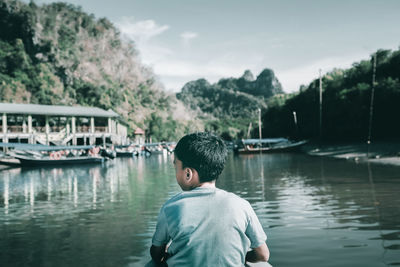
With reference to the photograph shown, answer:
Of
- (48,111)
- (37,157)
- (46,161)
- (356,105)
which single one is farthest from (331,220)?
(48,111)

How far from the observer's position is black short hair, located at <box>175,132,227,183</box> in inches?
111

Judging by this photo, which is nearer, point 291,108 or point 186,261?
point 186,261

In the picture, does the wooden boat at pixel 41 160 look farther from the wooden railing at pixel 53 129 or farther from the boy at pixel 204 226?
the boy at pixel 204 226

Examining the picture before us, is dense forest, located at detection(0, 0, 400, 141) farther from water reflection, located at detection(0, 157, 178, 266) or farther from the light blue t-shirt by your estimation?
the light blue t-shirt

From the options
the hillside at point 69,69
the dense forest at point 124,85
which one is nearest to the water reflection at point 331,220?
the dense forest at point 124,85

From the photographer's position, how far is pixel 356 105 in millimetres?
51625

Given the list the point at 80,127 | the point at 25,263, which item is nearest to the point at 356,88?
the point at 80,127

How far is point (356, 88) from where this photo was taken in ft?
176

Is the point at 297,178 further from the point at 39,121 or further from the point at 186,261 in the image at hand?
Result: the point at 39,121

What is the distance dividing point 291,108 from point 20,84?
53.7 metres

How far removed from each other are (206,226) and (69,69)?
9191 cm

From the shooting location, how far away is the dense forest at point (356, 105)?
47312mm

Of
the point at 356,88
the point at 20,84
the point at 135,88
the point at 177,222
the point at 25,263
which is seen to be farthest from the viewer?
the point at 135,88

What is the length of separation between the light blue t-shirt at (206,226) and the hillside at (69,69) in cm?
7263
